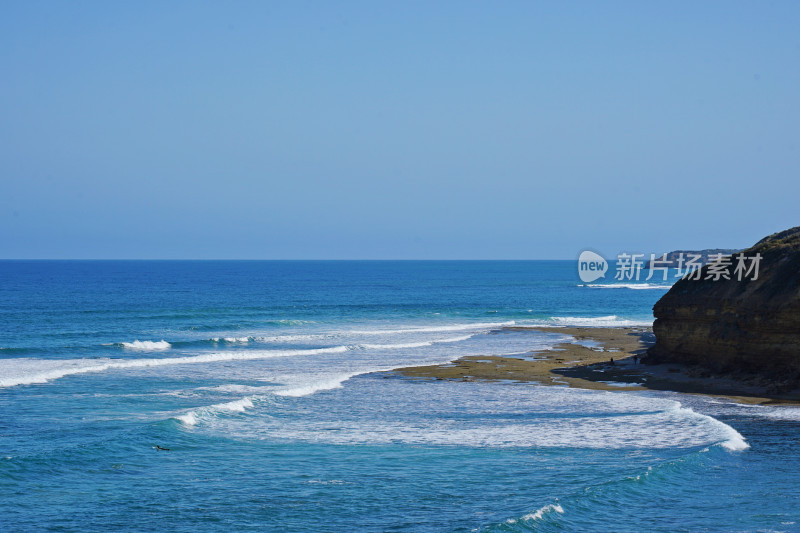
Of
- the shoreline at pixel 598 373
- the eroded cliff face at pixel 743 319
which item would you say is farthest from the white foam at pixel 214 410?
the eroded cliff face at pixel 743 319

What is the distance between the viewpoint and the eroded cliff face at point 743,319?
28.1 m

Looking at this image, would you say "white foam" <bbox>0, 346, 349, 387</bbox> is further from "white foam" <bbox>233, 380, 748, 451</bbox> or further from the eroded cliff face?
the eroded cliff face

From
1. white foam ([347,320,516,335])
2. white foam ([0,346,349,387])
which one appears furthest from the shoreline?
white foam ([347,320,516,335])

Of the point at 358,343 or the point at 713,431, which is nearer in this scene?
the point at 713,431

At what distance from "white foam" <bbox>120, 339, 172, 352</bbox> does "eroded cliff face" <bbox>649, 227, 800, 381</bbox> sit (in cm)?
2703

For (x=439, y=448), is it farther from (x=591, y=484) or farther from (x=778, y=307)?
(x=778, y=307)

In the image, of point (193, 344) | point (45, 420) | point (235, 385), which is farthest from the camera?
point (193, 344)

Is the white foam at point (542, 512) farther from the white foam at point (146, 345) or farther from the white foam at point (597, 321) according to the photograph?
the white foam at point (597, 321)

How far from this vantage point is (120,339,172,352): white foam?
42.2 meters

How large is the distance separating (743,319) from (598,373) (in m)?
6.86

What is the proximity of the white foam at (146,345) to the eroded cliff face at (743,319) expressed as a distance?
88.7 ft

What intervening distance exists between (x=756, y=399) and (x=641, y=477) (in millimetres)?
12072

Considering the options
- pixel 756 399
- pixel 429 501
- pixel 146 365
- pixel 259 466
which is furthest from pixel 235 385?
pixel 756 399

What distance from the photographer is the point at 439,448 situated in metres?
19.6
